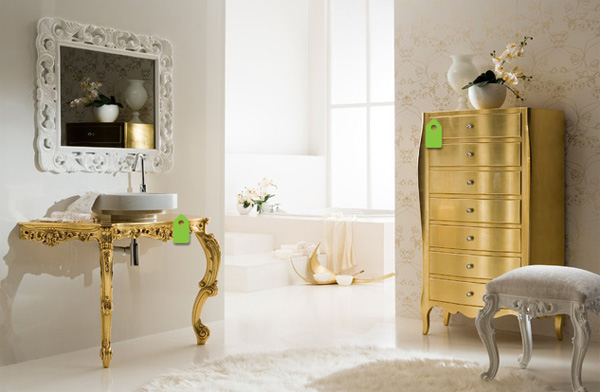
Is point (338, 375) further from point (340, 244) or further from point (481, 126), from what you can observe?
point (340, 244)

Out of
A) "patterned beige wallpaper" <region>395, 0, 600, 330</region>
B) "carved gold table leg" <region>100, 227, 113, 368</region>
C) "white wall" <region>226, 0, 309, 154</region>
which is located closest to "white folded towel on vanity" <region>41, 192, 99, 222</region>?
"carved gold table leg" <region>100, 227, 113, 368</region>

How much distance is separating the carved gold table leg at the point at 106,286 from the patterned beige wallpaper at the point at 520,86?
214 cm

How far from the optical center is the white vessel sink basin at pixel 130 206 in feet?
13.0

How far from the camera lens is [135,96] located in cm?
457

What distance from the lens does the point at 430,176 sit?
4.57m

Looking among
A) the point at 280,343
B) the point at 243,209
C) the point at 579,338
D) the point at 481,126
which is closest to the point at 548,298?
the point at 579,338

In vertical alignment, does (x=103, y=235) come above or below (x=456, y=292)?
above

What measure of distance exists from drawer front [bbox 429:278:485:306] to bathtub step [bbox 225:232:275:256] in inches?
113

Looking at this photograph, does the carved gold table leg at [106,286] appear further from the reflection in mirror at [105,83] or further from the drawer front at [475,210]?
the drawer front at [475,210]

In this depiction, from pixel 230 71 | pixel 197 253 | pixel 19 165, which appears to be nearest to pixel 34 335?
pixel 19 165

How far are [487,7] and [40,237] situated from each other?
305cm

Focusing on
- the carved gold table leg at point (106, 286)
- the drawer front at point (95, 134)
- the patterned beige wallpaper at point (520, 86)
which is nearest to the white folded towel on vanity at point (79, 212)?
the carved gold table leg at point (106, 286)

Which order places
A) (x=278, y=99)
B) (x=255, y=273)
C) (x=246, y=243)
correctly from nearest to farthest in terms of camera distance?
1. (x=255, y=273)
2. (x=246, y=243)
3. (x=278, y=99)

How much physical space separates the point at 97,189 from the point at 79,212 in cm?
31
